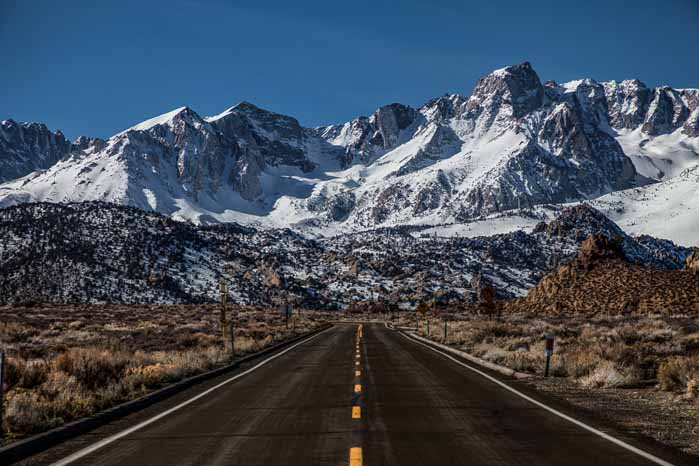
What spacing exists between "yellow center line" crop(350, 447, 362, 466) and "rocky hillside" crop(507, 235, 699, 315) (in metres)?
50.8

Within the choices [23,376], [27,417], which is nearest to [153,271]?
[23,376]

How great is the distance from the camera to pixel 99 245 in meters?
138

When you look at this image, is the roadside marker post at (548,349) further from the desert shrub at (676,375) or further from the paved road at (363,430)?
the desert shrub at (676,375)

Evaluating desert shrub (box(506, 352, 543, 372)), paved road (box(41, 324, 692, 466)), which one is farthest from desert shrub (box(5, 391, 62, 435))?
desert shrub (box(506, 352, 543, 372))

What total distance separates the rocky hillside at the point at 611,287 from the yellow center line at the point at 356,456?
5078cm

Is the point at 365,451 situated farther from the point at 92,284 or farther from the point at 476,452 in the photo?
the point at 92,284

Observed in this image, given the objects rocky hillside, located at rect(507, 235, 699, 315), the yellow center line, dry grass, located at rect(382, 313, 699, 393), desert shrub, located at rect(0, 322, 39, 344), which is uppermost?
rocky hillside, located at rect(507, 235, 699, 315)

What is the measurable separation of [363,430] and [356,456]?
1.96 metres

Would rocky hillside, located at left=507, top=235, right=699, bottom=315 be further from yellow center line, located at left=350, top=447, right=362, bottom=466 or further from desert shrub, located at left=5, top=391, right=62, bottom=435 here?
A: desert shrub, located at left=5, top=391, right=62, bottom=435

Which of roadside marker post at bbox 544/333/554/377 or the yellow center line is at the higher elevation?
roadside marker post at bbox 544/333/554/377

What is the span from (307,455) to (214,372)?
477 inches

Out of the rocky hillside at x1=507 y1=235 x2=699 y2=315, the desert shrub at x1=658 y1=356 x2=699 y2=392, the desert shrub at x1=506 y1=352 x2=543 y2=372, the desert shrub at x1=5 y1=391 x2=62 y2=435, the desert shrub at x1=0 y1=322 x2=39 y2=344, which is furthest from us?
the rocky hillside at x1=507 y1=235 x2=699 y2=315

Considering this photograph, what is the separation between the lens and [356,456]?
8.55m

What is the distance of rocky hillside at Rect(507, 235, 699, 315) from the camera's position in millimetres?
57219
